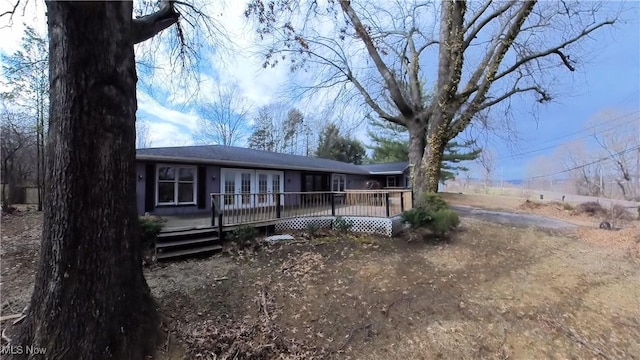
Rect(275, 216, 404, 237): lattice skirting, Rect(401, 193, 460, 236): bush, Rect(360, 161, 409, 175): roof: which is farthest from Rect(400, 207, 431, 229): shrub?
Rect(360, 161, 409, 175): roof

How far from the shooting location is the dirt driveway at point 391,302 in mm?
3797

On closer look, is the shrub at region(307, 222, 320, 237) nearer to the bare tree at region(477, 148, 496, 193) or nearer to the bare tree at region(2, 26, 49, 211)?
the bare tree at region(477, 148, 496, 193)

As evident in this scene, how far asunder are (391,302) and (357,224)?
192 inches

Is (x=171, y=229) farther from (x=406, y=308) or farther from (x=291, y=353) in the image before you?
(x=406, y=308)

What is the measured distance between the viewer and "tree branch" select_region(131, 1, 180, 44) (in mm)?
3422

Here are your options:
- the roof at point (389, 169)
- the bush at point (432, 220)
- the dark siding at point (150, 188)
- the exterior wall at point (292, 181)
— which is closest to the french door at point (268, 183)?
the exterior wall at point (292, 181)

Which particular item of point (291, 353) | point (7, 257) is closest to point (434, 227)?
point (291, 353)

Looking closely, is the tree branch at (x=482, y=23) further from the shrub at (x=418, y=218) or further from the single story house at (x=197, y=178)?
the single story house at (x=197, y=178)

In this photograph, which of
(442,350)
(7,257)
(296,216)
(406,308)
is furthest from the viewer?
(296,216)

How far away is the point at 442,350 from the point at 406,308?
3.23ft

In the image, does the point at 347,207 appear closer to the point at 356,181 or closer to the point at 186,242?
the point at 186,242

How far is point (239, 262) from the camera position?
654cm

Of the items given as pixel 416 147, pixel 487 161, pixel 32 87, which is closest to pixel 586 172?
pixel 487 161

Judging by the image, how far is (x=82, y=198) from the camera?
2723 millimetres
